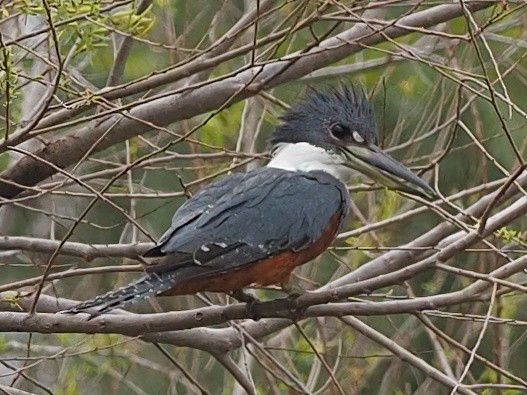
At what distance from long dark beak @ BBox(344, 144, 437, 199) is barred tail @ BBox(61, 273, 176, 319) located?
83cm

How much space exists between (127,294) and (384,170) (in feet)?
3.45

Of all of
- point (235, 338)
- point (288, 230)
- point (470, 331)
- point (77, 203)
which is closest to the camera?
point (288, 230)

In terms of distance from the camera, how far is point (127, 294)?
299cm

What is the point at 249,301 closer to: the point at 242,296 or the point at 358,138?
the point at 242,296

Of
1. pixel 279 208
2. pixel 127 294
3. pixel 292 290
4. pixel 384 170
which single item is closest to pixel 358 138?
pixel 384 170

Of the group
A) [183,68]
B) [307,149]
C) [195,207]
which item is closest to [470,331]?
[307,149]

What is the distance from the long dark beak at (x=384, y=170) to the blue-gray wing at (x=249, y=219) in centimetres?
11

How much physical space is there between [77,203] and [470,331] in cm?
265

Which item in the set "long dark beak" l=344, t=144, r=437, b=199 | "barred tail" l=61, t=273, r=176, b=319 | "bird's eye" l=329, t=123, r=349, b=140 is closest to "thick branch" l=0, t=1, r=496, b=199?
"bird's eye" l=329, t=123, r=349, b=140

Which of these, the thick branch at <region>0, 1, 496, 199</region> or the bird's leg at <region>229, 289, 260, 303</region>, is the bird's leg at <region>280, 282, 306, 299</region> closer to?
the bird's leg at <region>229, 289, 260, 303</region>

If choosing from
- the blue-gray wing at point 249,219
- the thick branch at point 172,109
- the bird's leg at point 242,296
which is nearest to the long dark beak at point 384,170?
the blue-gray wing at point 249,219

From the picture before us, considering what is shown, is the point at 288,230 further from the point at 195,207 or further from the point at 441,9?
the point at 441,9

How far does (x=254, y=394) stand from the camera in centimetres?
361

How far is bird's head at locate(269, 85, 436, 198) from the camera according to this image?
381 cm
